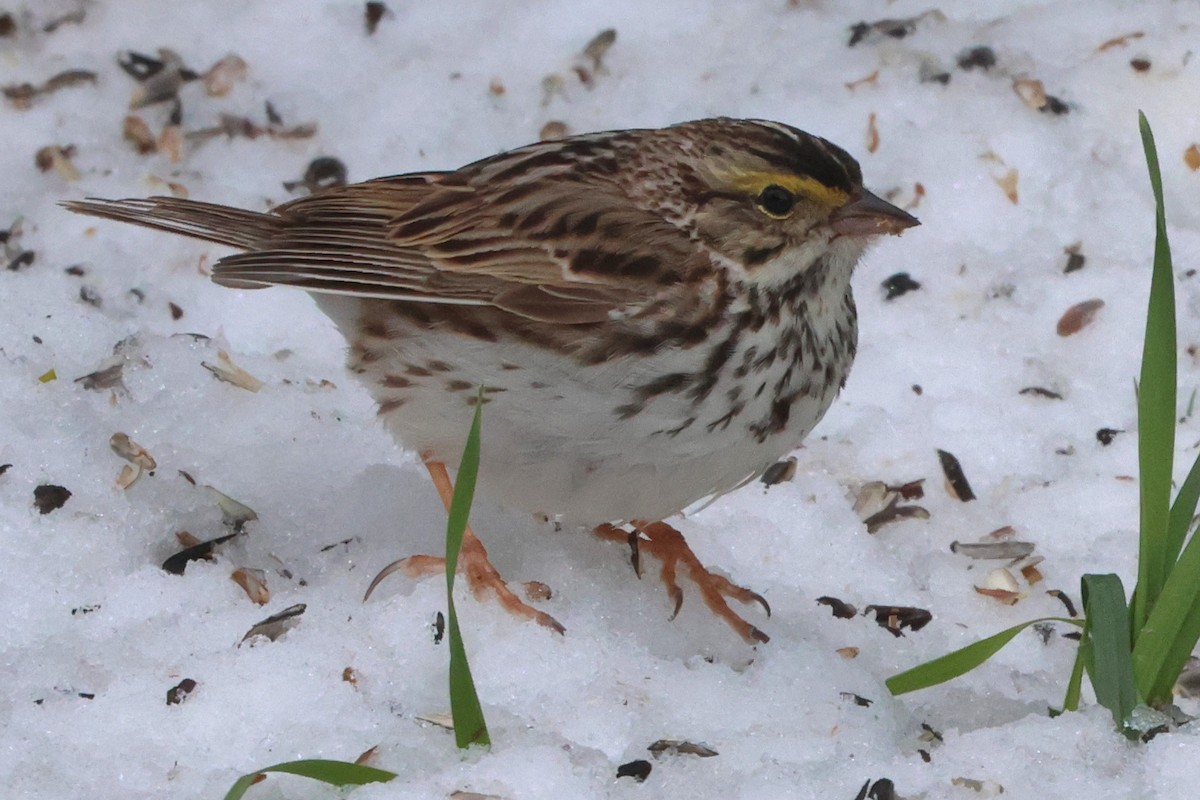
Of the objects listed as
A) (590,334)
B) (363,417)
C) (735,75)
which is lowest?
(363,417)

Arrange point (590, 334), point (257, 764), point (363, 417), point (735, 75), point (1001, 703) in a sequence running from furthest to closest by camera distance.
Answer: point (735, 75) → point (363, 417) → point (1001, 703) → point (590, 334) → point (257, 764)

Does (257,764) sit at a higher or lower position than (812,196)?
lower

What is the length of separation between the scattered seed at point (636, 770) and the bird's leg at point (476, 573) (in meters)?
0.45

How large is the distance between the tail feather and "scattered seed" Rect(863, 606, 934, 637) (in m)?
1.77

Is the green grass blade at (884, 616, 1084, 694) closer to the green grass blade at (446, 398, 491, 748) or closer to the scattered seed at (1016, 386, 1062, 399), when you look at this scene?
the green grass blade at (446, 398, 491, 748)

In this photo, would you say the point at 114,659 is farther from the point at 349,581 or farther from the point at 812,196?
the point at 812,196

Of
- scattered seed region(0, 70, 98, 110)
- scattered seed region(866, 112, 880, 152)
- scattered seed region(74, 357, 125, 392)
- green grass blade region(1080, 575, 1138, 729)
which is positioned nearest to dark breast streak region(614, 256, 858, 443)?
green grass blade region(1080, 575, 1138, 729)

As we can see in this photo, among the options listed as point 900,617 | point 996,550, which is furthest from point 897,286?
point 900,617

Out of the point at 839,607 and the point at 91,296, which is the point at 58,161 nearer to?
the point at 91,296

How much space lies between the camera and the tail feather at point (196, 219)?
4.34 m

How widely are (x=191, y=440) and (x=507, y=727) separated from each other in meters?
1.58

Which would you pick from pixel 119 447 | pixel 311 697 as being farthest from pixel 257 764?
pixel 119 447

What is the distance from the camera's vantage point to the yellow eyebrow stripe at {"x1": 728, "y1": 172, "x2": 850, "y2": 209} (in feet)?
12.5

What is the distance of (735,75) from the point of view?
6.36m
